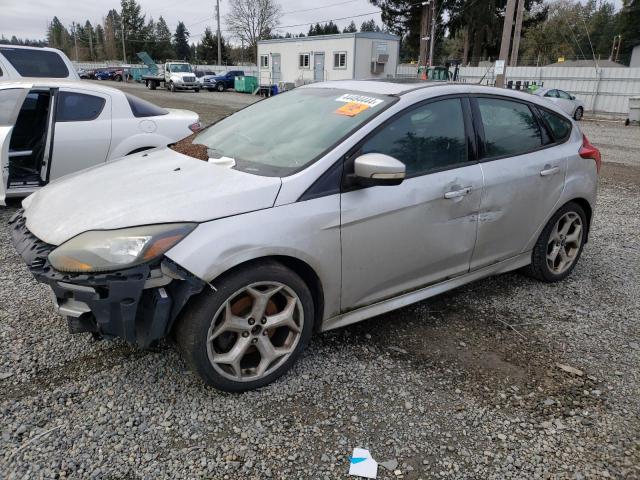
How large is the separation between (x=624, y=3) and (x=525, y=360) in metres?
64.5

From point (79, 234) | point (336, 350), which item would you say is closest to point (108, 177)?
point (79, 234)

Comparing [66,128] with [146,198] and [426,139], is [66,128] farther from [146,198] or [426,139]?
[426,139]

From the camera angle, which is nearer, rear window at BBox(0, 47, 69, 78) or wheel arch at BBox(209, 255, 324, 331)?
wheel arch at BBox(209, 255, 324, 331)

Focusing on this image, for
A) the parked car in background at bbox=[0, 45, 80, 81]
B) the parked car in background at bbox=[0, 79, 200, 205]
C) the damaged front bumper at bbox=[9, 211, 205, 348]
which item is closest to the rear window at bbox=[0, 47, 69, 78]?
the parked car in background at bbox=[0, 45, 80, 81]

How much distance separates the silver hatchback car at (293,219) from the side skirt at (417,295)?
0.04 ft

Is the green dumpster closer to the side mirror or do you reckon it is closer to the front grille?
the front grille

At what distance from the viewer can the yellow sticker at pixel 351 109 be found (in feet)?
10.3

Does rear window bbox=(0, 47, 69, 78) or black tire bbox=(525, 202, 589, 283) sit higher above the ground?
rear window bbox=(0, 47, 69, 78)

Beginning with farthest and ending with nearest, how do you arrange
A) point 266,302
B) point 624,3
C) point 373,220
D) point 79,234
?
point 624,3, point 373,220, point 266,302, point 79,234

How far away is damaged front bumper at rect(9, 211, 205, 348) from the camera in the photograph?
233 centimetres

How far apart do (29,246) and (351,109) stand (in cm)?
197

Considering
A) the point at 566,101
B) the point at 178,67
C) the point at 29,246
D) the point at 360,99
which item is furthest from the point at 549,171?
the point at 178,67

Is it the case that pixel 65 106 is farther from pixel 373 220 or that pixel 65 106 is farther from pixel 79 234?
pixel 373 220

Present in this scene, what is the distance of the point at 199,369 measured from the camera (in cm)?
258
